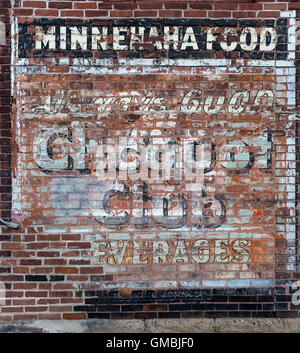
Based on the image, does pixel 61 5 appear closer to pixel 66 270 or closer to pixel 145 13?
pixel 145 13

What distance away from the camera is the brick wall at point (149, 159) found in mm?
3191

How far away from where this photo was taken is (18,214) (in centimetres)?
321

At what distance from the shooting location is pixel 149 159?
324 cm

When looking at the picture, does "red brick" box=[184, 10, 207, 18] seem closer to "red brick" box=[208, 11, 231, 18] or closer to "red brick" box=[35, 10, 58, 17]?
"red brick" box=[208, 11, 231, 18]

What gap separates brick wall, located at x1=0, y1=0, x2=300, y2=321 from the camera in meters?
3.19

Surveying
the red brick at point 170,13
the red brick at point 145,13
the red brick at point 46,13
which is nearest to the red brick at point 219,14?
the red brick at point 170,13

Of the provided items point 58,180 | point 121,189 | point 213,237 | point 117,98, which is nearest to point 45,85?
point 117,98

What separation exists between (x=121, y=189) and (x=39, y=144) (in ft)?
2.86

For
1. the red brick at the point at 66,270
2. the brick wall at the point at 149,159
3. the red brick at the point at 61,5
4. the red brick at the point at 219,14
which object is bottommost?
the red brick at the point at 66,270

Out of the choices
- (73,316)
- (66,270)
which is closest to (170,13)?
(66,270)

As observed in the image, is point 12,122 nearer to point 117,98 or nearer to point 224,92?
point 117,98

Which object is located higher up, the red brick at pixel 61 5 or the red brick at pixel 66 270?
the red brick at pixel 61 5

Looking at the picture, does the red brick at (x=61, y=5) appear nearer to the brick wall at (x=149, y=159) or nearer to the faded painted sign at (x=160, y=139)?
the brick wall at (x=149, y=159)

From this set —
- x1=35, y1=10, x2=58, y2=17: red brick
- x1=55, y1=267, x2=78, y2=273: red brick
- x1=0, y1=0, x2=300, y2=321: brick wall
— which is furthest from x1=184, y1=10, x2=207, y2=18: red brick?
x1=55, y1=267, x2=78, y2=273: red brick
